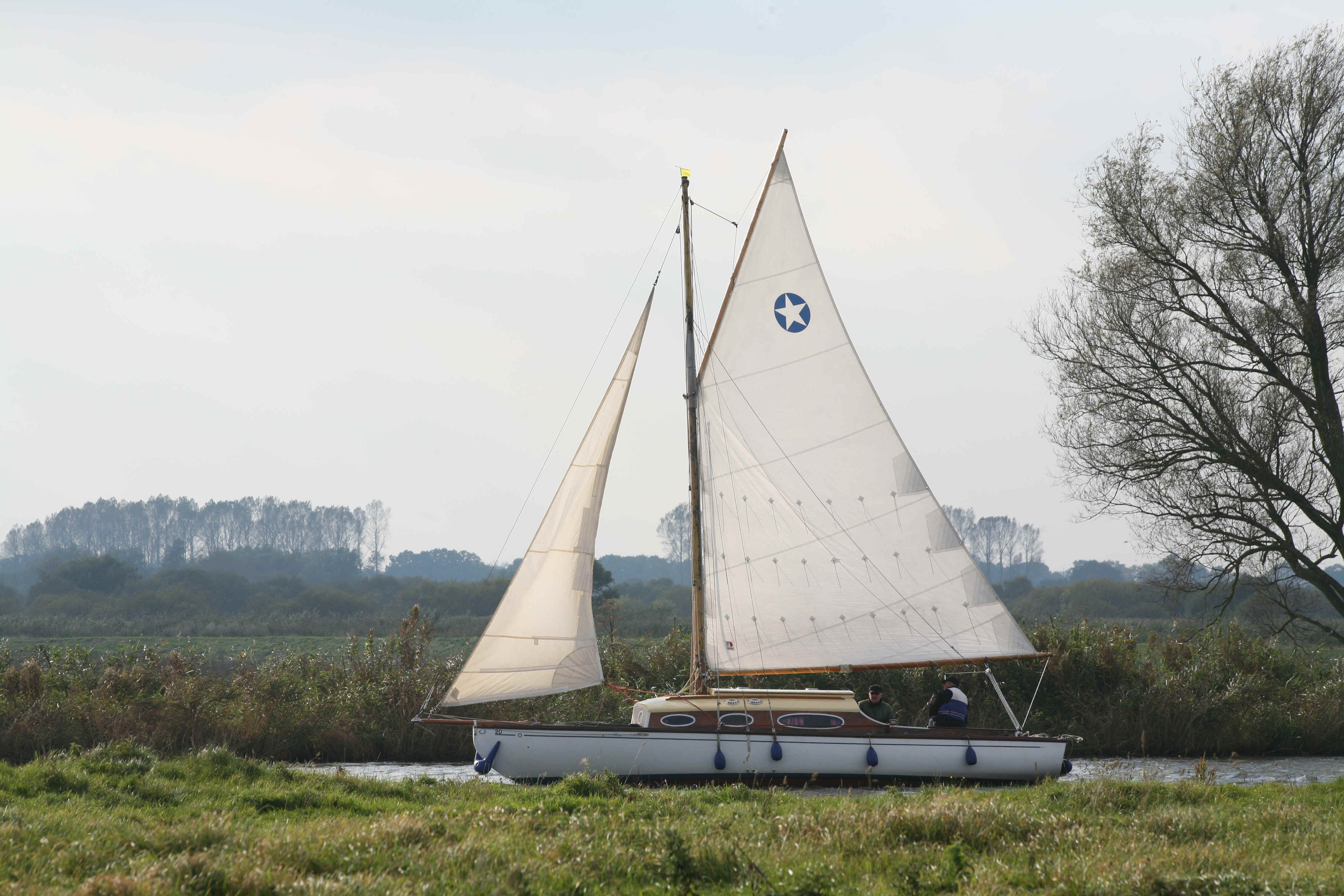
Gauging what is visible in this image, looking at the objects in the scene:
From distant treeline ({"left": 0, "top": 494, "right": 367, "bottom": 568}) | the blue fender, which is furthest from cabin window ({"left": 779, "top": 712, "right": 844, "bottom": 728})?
distant treeline ({"left": 0, "top": 494, "right": 367, "bottom": 568})

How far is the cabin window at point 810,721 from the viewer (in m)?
17.1

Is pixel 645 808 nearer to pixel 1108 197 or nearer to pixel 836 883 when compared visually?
pixel 836 883

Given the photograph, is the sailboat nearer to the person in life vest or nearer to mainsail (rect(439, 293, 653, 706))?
mainsail (rect(439, 293, 653, 706))

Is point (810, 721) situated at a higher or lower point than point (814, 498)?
lower

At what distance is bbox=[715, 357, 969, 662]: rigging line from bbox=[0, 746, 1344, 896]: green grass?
496 centimetres

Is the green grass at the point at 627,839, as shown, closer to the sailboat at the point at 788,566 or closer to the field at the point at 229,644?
the sailboat at the point at 788,566

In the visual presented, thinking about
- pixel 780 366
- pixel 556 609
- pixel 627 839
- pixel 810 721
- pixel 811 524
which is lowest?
pixel 627 839

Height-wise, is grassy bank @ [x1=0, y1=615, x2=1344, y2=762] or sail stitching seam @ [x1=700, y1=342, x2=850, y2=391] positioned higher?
sail stitching seam @ [x1=700, y1=342, x2=850, y2=391]

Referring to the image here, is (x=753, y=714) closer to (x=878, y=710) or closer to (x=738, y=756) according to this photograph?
(x=738, y=756)

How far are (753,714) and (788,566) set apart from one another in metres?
2.72

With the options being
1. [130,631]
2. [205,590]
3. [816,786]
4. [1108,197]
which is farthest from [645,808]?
[205,590]

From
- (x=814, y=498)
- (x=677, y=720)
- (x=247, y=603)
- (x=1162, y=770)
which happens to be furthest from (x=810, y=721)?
(x=247, y=603)

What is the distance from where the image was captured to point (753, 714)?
1708cm

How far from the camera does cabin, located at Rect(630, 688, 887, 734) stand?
16906mm
